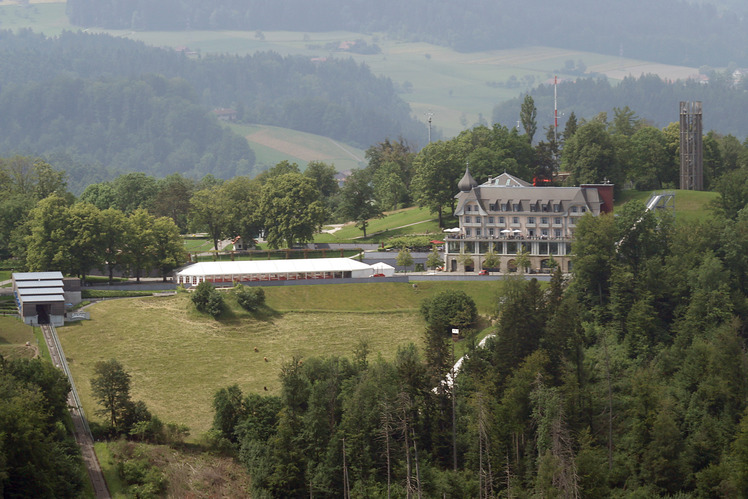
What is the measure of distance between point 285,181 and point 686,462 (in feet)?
215

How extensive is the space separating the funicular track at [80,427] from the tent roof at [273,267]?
69.4 ft

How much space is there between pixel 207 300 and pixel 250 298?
4.05 meters

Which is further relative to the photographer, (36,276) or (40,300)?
(36,276)

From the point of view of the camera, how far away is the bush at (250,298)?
105 m

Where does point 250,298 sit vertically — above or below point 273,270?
below

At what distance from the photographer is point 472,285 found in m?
114

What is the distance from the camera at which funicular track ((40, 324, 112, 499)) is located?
236 ft

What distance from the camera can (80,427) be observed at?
260 ft

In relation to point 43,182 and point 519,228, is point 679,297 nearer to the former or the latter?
point 519,228

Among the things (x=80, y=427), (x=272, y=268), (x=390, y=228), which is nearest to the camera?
(x=80, y=427)

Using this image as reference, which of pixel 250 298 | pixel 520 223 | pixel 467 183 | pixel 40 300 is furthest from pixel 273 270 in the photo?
pixel 520 223

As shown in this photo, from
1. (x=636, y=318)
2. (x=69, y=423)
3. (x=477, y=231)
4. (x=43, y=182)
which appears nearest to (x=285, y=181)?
(x=477, y=231)

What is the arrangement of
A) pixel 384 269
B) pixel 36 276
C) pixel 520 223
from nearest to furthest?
pixel 36 276 → pixel 384 269 → pixel 520 223

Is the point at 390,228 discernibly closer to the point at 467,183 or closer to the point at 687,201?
the point at 467,183
